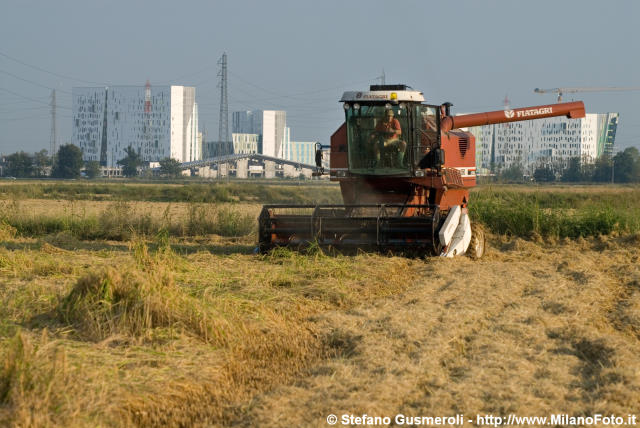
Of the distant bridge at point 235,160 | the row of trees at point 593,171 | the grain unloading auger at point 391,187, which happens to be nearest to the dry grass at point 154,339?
the grain unloading auger at point 391,187

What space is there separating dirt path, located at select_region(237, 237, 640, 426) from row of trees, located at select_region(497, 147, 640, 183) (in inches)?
3220

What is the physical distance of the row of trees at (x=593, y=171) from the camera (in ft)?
304

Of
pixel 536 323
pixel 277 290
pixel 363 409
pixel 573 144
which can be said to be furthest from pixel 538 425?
pixel 573 144

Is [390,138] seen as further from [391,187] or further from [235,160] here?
[235,160]

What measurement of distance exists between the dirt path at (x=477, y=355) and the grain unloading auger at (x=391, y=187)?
1.76m

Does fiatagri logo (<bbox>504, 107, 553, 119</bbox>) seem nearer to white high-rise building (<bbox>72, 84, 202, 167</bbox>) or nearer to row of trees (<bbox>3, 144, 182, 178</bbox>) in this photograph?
row of trees (<bbox>3, 144, 182, 178</bbox>)

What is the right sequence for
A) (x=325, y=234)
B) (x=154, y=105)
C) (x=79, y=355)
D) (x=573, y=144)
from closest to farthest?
(x=79, y=355)
(x=325, y=234)
(x=573, y=144)
(x=154, y=105)

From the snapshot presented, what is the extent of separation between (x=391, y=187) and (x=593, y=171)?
85878 mm

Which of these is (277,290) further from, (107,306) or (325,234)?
(325,234)

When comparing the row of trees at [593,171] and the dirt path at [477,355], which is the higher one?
the row of trees at [593,171]

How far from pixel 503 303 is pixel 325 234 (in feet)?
14.4

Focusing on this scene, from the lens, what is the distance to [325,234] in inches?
501

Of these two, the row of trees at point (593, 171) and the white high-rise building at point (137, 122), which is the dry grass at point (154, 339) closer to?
the row of trees at point (593, 171)

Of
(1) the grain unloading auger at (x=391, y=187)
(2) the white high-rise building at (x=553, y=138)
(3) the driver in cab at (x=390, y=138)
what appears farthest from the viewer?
(2) the white high-rise building at (x=553, y=138)
